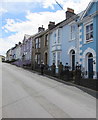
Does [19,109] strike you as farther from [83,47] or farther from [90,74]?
[83,47]

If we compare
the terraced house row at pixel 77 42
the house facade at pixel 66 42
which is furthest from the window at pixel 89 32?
the house facade at pixel 66 42

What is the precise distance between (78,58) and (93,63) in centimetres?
327

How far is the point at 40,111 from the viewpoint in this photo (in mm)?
6199

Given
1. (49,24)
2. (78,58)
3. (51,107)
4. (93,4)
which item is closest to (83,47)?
(78,58)

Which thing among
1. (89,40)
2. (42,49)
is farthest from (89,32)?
(42,49)

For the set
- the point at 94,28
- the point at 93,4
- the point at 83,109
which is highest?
the point at 93,4

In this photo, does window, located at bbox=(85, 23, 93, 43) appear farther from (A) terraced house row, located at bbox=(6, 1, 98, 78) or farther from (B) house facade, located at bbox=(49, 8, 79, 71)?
(B) house facade, located at bbox=(49, 8, 79, 71)

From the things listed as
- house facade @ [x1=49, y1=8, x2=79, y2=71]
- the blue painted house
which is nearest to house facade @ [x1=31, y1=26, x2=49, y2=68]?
house facade @ [x1=49, y1=8, x2=79, y2=71]

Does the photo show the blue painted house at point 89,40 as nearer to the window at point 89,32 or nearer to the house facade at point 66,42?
the window at point 89,32

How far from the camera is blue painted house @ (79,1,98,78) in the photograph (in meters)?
14.0

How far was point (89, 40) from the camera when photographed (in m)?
15.1

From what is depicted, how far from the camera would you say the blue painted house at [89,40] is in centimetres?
1405

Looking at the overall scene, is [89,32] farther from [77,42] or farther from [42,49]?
[42,49]

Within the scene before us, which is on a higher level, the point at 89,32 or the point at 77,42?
the point at 89,32
